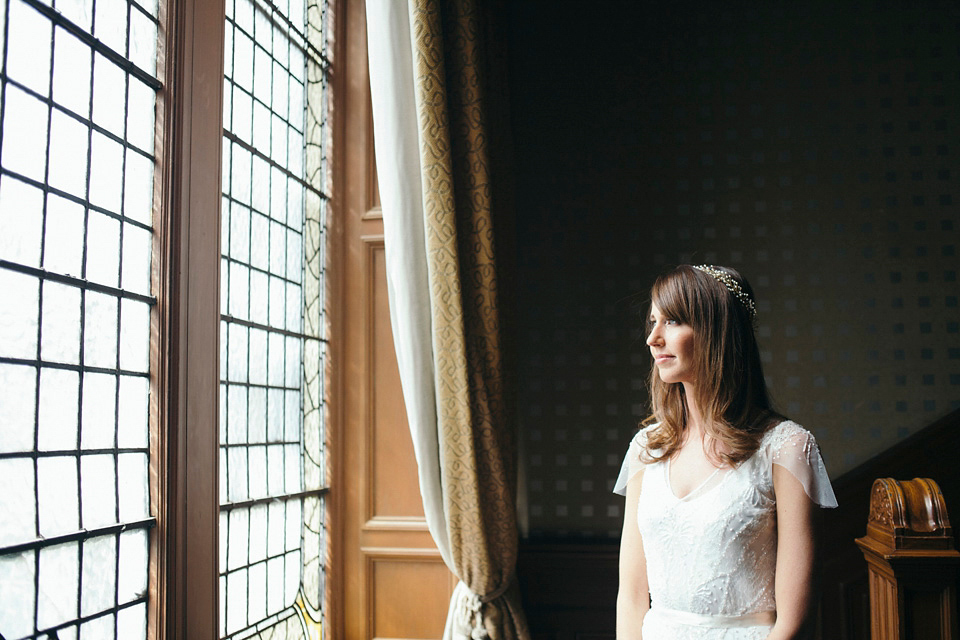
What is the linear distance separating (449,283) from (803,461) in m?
1.09

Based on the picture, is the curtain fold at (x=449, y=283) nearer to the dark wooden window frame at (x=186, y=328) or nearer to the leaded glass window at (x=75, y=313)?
the dark wooden window frame at (x=186, y=328)

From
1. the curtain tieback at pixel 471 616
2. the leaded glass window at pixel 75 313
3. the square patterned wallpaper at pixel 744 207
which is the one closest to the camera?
the leaded glass window at pixel 75 313

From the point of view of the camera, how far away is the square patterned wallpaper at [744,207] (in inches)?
123

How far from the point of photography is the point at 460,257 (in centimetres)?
249

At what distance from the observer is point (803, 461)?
5.72ft

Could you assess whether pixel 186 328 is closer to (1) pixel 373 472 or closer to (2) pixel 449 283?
(2) pixel 449 283

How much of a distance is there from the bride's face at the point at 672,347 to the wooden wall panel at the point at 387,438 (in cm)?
131

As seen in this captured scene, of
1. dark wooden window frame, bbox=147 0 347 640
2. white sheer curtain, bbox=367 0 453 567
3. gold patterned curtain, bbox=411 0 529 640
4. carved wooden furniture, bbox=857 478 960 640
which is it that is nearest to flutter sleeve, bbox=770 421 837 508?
carved wooden furniture, bbox=857 478 960 640

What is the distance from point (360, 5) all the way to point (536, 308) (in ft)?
4.59

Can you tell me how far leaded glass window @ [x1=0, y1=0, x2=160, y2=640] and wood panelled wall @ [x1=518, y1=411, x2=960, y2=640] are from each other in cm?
168

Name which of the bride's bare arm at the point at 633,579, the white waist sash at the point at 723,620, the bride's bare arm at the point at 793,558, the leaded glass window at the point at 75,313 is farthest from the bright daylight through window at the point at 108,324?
the bride's bare arm at the point at 793,558

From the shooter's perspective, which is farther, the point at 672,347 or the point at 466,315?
the point at 466,315

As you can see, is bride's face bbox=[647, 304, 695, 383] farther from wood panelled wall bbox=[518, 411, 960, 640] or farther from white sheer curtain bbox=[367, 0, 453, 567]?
wood panelled wall bbox=[518, 411, 960, 640]

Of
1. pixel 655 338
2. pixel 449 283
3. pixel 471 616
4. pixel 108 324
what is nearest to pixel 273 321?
pixel 449 283
